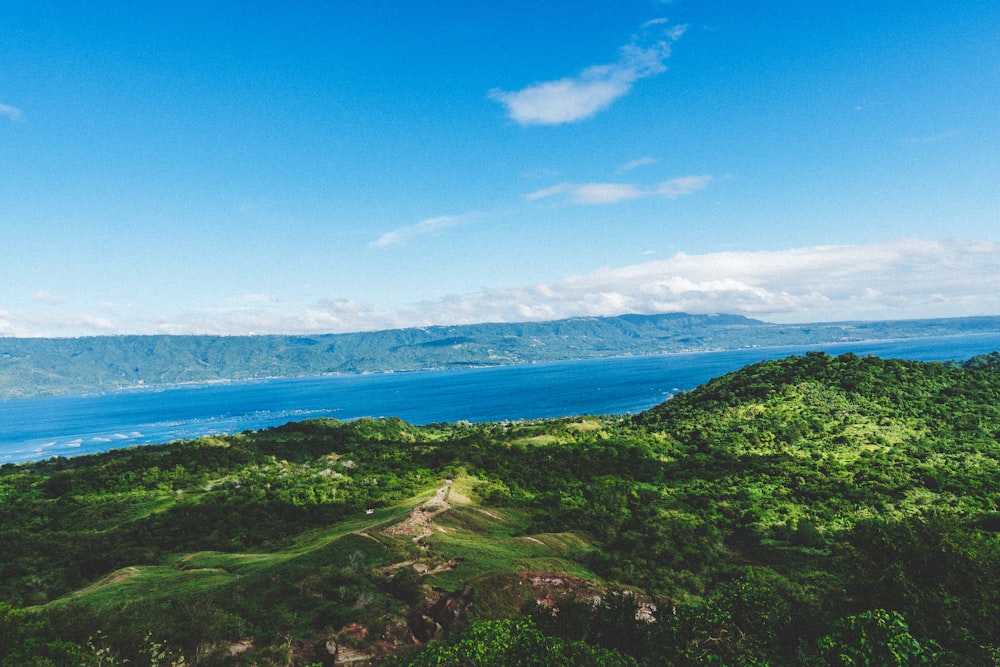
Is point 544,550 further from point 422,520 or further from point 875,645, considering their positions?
point 875,645

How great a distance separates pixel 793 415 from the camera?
4855 inches

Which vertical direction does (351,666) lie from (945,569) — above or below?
below

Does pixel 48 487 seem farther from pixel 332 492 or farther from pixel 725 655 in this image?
pixel 725 655

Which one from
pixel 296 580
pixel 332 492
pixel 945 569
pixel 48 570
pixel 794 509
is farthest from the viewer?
pixel 332 492

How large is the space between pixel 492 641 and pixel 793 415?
4740 inches

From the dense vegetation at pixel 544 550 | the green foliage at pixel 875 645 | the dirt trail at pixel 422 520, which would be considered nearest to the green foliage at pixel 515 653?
the dense vegetation at pixel 544 550

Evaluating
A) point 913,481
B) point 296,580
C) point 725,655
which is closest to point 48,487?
point 296,580

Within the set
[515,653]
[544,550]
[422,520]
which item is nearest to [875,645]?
[515,653]

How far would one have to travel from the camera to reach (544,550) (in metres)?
49.1

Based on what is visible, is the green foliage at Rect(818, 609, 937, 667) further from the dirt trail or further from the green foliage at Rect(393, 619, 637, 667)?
the dirt trail

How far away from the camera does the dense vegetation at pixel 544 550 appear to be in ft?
90.6

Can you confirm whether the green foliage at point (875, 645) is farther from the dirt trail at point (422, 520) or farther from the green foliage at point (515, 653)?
the dirt trail at point (422, 520)

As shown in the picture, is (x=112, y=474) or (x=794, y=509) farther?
(x=112, y=474)

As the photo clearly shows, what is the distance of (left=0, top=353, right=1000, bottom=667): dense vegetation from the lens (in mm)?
27625
